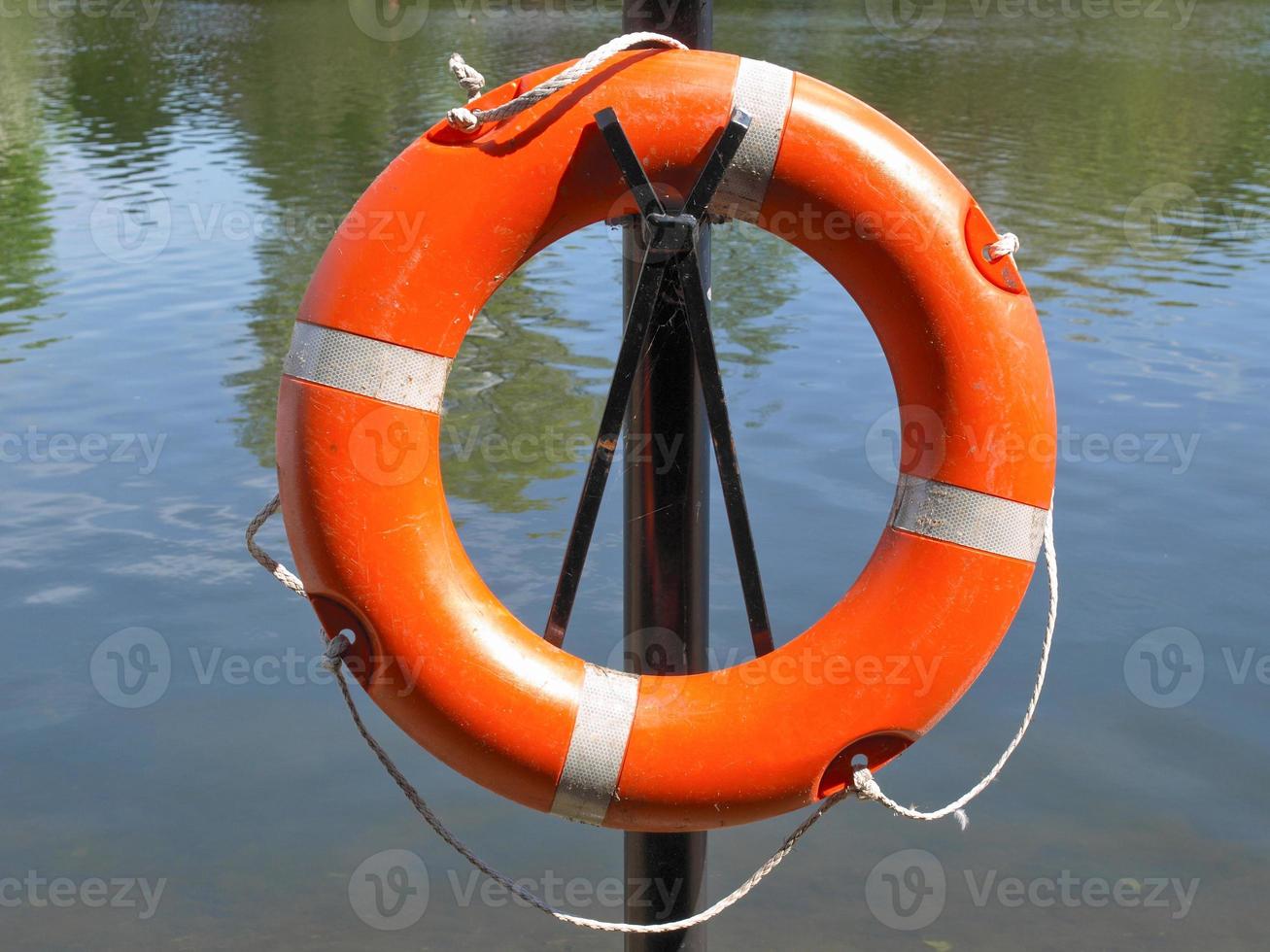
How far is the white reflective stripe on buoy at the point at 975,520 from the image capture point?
180cm

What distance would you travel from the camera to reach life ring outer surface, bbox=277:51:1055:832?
1.74 m

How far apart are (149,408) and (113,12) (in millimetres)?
16684

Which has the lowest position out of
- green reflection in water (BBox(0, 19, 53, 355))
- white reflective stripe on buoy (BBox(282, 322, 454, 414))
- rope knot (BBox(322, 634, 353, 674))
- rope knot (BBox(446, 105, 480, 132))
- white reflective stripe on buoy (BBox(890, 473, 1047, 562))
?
green reflection in water (BBox(0, 19, 53, 355))

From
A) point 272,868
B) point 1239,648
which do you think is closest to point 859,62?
point 1239,648

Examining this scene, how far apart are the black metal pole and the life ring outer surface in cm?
16

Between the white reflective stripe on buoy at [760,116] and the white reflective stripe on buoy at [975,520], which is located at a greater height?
the white reflective stripe on buoy at [760,116]

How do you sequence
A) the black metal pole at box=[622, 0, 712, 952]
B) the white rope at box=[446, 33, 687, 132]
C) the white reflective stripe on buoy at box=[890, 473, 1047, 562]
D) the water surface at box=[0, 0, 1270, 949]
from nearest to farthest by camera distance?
the white rope at box=[446, 33, 687, 132], the white reflective stripe on buoy at box=[890, 473, 1047, 562], the black metal pole at box=[622, 0, 712, 952], the water surface at box=[0, 0, 1270, 949]

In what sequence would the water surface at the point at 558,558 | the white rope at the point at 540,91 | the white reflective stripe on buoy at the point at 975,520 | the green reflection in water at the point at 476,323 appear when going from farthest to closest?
→ the green reflection in water at the point at 476,323 → the water surface at the point at 558,558 → the white reflective stripe on buoy at the point at 975,520 → the white rope at the point at 540,91

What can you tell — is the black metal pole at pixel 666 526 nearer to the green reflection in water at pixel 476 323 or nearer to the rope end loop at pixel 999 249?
the rope end loop at pixel 999 249

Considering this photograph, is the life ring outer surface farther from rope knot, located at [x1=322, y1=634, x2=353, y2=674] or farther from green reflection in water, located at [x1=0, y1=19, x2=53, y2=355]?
green reflection in water, located at [x1=0, y1=19, x2=53, y2=355]

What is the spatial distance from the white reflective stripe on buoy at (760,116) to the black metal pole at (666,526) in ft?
0.48

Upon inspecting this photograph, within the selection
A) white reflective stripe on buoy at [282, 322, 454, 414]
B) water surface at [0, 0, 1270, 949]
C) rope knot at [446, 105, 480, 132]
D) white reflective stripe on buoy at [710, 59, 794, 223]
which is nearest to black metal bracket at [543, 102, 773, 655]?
white reflective stripe on buoy at [710, 59, 794, 223]

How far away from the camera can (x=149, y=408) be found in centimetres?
497

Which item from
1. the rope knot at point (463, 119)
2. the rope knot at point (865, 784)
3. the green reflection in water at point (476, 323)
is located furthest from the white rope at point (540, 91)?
the green reflection in water at point (476, 323)
